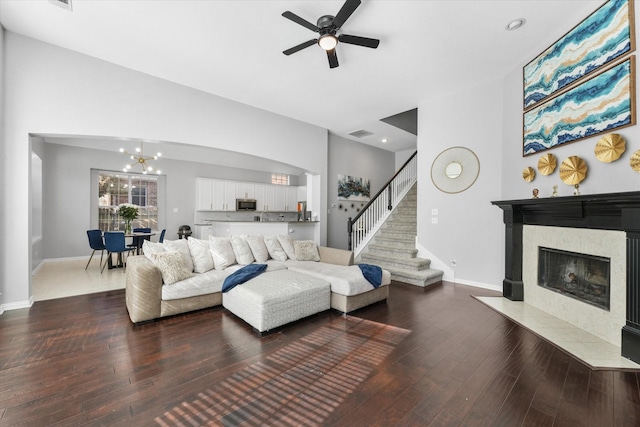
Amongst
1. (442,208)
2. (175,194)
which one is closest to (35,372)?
(442,208)

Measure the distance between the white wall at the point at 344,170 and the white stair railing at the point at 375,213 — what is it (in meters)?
1.21

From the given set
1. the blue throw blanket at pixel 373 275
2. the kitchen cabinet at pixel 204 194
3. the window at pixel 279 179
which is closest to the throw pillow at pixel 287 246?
the blue throw blanket at pixel 373 275

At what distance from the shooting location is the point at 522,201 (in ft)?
11.8

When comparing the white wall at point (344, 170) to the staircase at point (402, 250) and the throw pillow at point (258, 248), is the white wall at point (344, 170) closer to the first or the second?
the staircase at point (402, 250)

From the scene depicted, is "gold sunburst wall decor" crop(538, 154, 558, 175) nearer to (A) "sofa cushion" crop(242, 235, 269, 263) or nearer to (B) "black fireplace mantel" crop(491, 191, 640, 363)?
(B) "black fireplace mantel" crop(491, 191, 640, 363)

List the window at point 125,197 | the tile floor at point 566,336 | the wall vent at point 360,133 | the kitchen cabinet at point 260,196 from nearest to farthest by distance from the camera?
the tile floor at point 566,336
the wall vent at point 360,133
the window at point 125,197
the kitchen cabinet at point 260,196

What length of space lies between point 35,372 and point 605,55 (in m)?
5.91

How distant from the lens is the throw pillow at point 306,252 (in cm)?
481

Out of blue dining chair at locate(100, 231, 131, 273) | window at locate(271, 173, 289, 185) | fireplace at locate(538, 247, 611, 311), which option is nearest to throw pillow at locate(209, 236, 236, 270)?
blue dining chair at locate(100, 231, 131, 273)

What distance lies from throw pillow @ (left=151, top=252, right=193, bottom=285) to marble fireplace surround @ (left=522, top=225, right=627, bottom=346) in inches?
180

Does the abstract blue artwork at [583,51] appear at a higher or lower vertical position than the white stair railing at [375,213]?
higher

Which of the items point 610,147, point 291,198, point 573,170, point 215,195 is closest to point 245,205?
point 215,195

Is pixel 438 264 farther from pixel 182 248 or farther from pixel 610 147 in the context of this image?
pixel 182 248

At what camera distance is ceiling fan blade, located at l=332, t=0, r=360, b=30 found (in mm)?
2455
